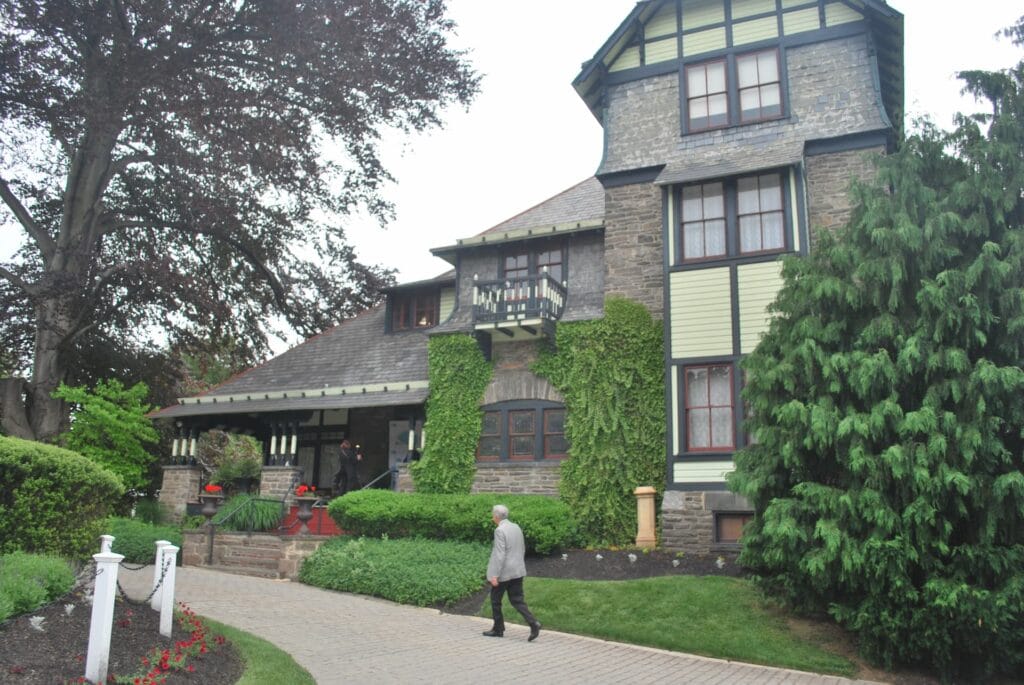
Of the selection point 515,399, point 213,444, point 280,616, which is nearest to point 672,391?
point 515,399

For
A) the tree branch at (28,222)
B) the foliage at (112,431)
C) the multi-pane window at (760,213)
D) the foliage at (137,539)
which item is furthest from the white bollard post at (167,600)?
the tree branch at (28,222)

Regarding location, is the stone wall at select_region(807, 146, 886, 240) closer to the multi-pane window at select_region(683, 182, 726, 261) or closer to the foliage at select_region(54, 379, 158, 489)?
the multi-pane window at select_region(683, 182, 726, 261)

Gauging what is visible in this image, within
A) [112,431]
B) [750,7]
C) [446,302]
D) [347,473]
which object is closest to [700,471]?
[347,473]

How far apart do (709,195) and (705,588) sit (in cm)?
784

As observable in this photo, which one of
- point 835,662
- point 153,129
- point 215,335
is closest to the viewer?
point 835,662

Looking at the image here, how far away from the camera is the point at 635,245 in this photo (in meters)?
17.5

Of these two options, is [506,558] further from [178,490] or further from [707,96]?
[178,490]

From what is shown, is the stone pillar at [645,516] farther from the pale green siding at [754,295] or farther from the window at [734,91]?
the window at [734,91]

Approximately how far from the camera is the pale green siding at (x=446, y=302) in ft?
70.2

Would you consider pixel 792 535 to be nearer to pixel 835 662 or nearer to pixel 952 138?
pixel 835 662

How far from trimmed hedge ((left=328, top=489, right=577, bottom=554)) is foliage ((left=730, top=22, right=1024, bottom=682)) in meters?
4.79

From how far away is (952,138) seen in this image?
36.3 feet

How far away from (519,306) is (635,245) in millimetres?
2615

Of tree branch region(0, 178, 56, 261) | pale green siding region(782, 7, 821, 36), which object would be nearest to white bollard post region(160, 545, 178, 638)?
pale green siding region(782, 7, 821, 36)
